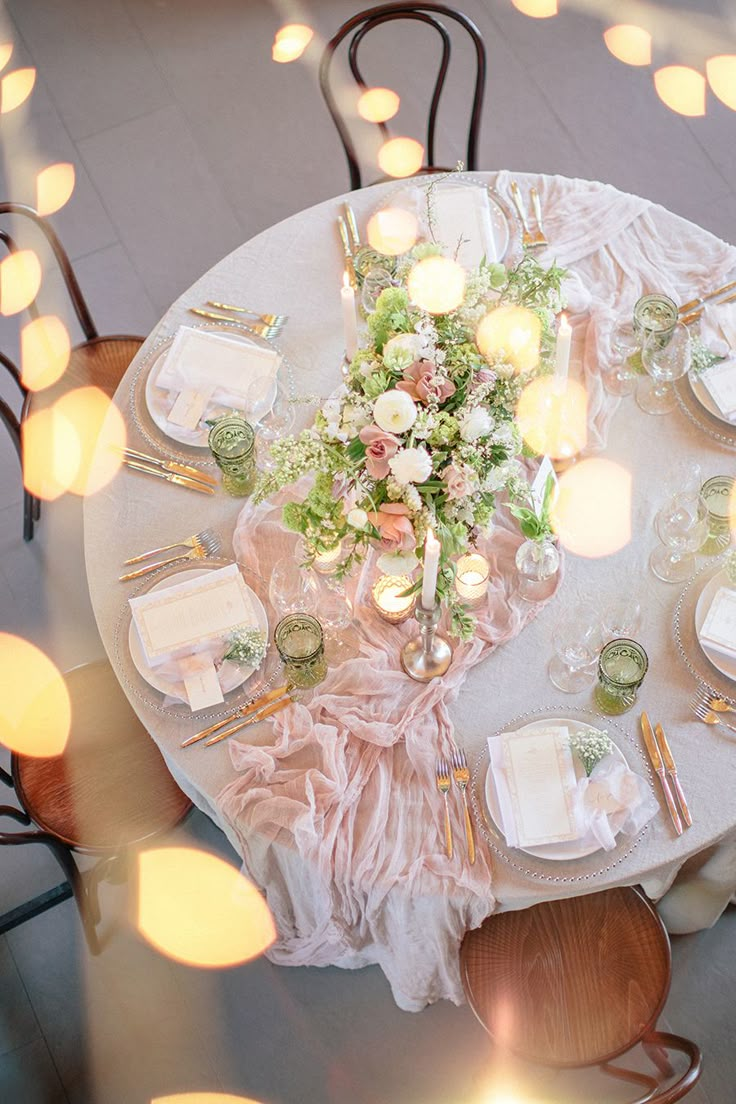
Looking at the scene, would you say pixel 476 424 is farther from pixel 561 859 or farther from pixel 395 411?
pixel 561 859

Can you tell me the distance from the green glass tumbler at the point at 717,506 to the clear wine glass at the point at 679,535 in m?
0.01

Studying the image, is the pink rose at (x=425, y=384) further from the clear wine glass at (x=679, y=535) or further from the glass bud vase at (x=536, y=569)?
the clear wine glass at (x=679, y=535)

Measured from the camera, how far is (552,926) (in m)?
2.32

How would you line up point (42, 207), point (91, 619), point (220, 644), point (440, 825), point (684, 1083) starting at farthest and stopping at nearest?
point (42, 207)
point (91, 619)
point (220, 644)
point (440, 825)
point (684, 1083)

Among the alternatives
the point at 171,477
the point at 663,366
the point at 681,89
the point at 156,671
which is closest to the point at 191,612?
the point at 156,671

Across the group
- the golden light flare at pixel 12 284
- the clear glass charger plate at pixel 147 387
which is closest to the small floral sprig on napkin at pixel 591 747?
the clear glass charger plate at pixel 147 387

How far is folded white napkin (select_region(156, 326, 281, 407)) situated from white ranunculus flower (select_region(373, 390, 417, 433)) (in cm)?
86

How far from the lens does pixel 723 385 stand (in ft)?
7.98

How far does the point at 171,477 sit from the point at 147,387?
0.25 m

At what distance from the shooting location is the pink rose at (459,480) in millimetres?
1731

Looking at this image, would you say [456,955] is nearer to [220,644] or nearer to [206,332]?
[220,644]

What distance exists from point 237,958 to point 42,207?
2965 millimetres

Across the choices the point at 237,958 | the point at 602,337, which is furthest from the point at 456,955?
the point at 602,337

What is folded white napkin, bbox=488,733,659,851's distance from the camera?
2010mm
